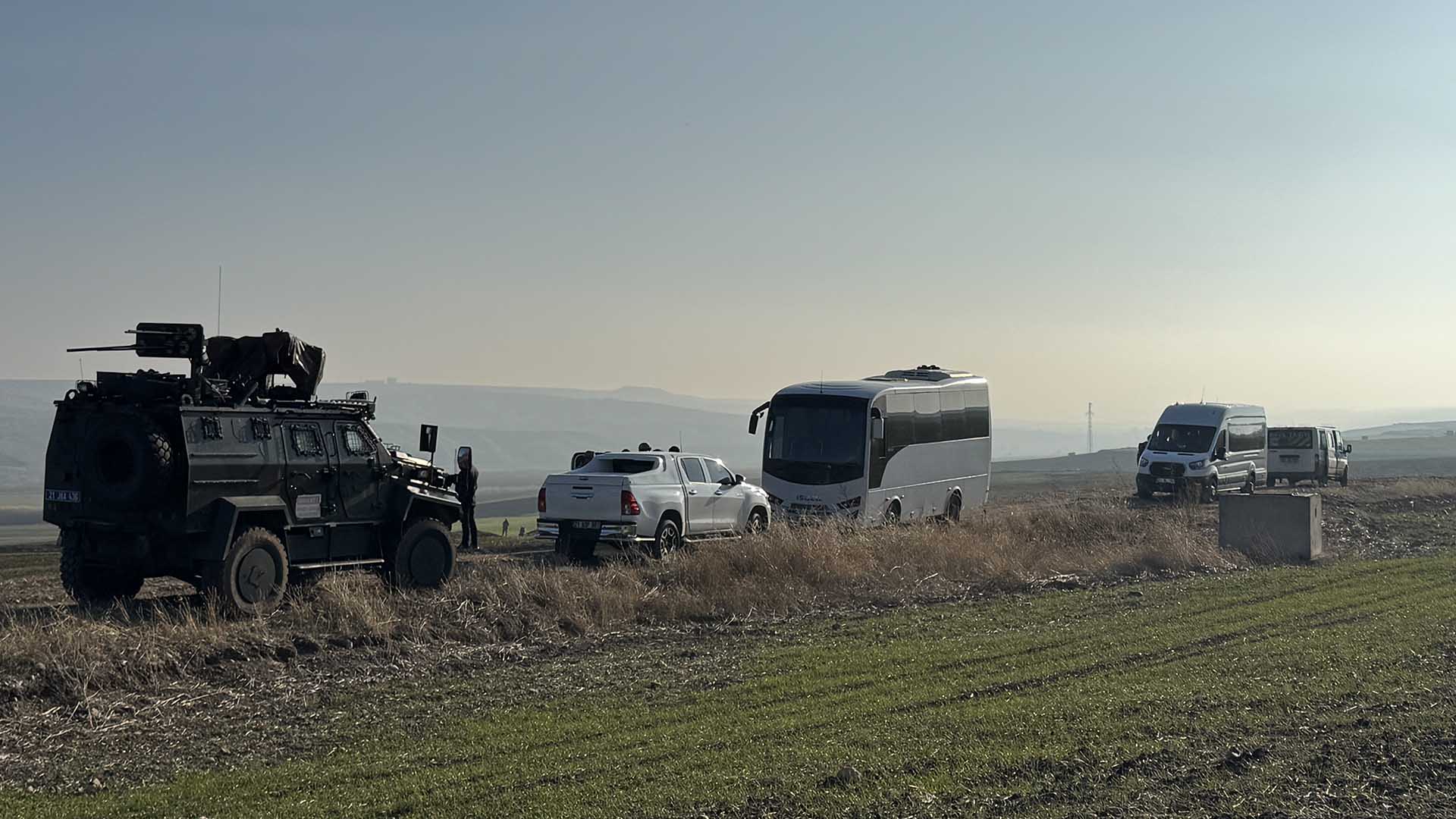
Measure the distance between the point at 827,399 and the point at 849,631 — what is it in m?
13.2

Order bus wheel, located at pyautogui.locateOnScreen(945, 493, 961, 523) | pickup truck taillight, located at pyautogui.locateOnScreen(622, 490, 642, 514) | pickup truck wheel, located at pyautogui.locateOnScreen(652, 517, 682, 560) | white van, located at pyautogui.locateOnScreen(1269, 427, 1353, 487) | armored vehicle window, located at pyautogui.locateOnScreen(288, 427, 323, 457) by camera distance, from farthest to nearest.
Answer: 1. white van, located at pyautogui.locateOnScreen(1269, 427, 1353, 487)
2. bus wheel, located at pyautogui.locateOnScreen(945, 493, 961, 523)
3. pickup truck wheel, located at pyautogui.locateOnScreen(652, 517, 682, 560)
4. pickup truck taillight, located at pyautogui.locateOnScreen(622, 490, 642, 514)
5. armored vehicle window, located at pyautogui.locateOnScreen(288, 427, 323, 457)

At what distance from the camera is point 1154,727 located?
31.2ft

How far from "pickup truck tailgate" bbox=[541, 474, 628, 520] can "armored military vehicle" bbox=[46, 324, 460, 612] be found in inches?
204

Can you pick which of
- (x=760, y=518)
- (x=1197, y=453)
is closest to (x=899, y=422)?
(x=760, y=518)

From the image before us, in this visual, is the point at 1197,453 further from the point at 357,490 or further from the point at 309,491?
the point at 309,491

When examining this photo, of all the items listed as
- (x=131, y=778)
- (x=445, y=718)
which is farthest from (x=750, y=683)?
(x=131, y=778)

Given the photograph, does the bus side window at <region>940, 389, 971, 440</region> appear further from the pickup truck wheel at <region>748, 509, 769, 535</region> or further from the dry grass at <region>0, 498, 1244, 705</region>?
the pickup truck wheel at <region>748, 509, 769, 535</region>

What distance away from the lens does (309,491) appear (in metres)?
15.6

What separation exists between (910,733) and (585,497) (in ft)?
41.1

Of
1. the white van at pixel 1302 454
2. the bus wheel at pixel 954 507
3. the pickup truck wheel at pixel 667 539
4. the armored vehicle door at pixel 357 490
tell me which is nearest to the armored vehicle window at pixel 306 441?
the armored vehicle door at pixel 357 490

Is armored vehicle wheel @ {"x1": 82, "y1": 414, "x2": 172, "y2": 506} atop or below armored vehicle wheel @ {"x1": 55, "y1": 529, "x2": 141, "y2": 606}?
atop

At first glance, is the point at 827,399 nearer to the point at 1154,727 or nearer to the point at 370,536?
the point at 370,536

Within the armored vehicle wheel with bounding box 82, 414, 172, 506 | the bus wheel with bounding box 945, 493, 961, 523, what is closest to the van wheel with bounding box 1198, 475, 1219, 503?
the bus wheel with bounding box 945, 493, 961, 523

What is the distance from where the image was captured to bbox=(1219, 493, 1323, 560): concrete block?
78.0ft
